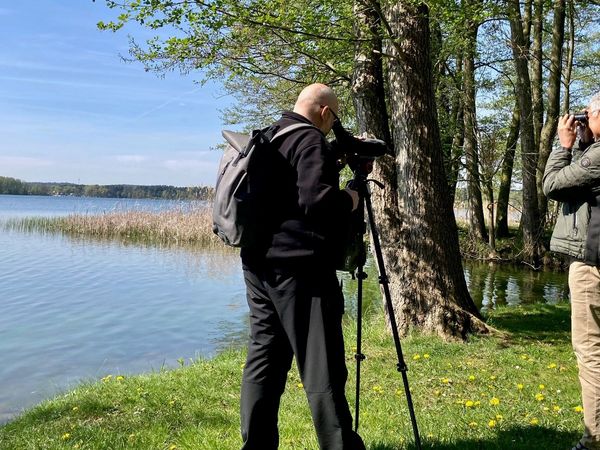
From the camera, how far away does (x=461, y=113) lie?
722 inches

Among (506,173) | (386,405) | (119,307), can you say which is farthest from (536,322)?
(506,173)

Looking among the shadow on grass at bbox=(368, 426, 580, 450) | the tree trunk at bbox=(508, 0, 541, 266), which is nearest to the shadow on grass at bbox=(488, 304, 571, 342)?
the shadow on grass at bbox=(368, 426, 580, 450)

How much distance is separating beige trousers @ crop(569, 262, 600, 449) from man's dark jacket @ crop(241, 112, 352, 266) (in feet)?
5.13

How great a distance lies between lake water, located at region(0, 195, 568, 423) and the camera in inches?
345

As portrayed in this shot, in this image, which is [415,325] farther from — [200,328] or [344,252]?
[200,328]

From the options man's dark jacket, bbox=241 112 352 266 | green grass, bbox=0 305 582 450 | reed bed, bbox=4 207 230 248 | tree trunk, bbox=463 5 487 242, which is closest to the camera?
man's dark jacket, bbox=241 112 352 266

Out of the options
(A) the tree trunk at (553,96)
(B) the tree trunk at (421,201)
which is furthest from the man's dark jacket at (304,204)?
(A) the tree trunk at (553,96)

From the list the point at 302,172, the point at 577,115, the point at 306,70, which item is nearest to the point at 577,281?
the point at 577,115

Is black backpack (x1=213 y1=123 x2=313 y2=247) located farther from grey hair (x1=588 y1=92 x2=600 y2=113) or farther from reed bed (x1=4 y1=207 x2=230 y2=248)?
reed bed (x1=4 y1=207 x2=230 y2=248)

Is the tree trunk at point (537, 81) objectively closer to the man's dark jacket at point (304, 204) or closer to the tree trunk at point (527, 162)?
the tree trunk at point (527, 162)

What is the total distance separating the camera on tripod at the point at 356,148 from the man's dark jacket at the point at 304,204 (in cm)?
29

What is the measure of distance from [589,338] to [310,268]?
181cm

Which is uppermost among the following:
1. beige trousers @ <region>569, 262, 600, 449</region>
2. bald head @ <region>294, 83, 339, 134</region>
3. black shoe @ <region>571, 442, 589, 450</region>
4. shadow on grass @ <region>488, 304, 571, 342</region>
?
bald head @ <region>294, 83, 339, 134</region>

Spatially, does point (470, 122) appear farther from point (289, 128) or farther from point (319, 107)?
point (289, 128)
